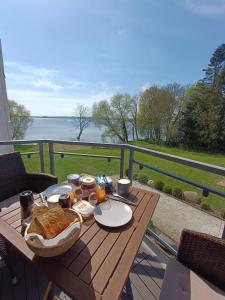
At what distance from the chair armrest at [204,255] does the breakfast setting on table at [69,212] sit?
0.45m

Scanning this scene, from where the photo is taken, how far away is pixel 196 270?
1.14m

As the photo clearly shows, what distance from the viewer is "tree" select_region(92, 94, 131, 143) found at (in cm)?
2208

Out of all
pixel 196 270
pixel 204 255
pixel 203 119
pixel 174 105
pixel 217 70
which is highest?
pixel 217 70

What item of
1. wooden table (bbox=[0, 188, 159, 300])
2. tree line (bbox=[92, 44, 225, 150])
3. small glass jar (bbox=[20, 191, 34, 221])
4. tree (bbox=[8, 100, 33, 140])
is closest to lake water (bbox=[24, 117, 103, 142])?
tree (bbox=[8, 100, 33, 140])

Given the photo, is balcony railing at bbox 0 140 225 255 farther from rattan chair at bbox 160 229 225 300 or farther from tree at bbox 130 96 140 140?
tree at bbox 130 96 140 140

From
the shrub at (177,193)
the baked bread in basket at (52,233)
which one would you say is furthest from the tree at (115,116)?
the baked bread in basket at (52,233)

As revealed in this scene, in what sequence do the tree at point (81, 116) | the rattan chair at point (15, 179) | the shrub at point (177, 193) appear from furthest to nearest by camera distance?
the tree at point (81, 116) < the shrub at point (177, 193) < the rattan chair at point (15, 179)

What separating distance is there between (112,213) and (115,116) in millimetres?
22012

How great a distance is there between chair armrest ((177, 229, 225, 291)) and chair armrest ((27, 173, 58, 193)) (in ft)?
4.81

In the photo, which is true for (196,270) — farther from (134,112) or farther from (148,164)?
(134,112)

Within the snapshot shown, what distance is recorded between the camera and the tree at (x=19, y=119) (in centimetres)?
1914

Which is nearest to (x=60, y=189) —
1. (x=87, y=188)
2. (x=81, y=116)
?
(x=87, y=188)

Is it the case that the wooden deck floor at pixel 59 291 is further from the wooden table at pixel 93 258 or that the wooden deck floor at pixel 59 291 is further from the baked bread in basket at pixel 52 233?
the baked bread in basket at pixel 52 233

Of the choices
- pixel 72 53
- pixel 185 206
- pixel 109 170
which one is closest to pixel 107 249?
pixel 109 170
